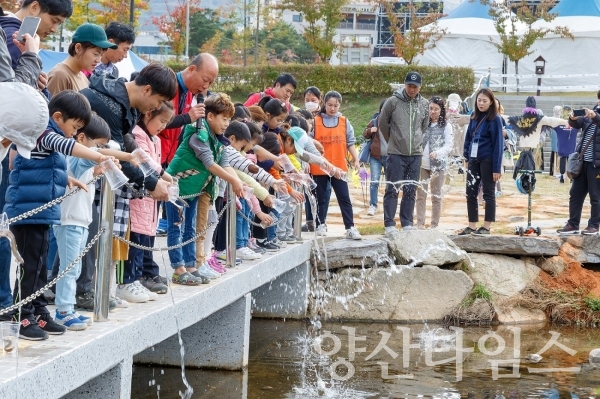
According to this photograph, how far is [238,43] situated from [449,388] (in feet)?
127

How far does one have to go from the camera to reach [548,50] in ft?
112

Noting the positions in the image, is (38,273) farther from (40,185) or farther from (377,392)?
(377,392)

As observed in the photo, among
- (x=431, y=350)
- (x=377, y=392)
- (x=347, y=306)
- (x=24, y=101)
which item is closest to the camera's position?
(x=24, y=101)

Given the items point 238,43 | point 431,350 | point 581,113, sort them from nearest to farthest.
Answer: point 431,350 < point 581,113 < point 238,43

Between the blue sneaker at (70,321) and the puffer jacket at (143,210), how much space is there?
1039mm

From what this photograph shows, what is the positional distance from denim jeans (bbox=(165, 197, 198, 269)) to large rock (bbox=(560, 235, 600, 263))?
5.30 meters

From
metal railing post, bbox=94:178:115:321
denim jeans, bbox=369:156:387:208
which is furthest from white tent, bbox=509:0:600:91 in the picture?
metal railing post, bbox=94:178:115:321

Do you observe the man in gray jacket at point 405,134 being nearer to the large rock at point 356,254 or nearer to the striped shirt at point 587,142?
the large rock at point 356,254

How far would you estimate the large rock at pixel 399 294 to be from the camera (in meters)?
9.85

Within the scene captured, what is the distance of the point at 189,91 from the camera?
6.76 metres

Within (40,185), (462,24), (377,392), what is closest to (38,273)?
(40,185)

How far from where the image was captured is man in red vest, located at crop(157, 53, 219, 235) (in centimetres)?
646

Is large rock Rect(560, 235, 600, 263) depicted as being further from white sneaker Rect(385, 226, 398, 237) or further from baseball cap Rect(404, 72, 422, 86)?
baseball cap Rect(404, 72, 422, 86)

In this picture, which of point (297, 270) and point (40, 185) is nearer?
point (40, 185)
